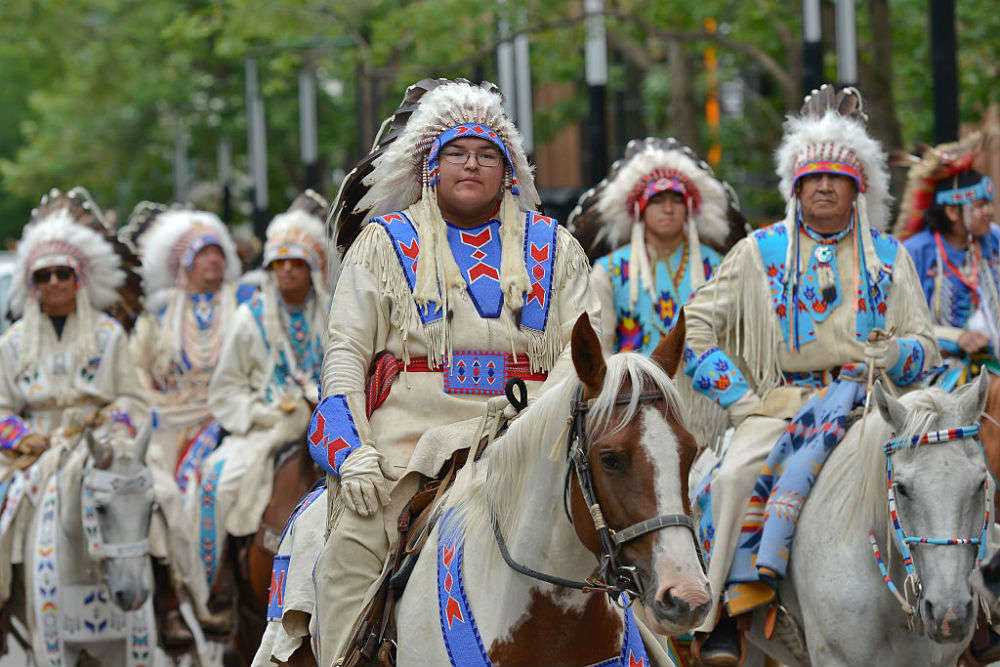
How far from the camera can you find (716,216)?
10.3 metres

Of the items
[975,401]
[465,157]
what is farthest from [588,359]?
[975,401]

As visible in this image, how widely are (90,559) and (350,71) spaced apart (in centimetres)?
1436

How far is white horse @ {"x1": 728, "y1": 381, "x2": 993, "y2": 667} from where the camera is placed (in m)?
6.12

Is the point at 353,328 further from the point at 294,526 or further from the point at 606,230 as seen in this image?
the point at 606,230

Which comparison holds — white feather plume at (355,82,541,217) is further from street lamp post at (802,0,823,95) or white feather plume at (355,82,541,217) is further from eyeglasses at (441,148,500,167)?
street lamp post at (802,0,823,95)

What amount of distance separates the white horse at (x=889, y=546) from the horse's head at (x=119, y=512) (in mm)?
3388

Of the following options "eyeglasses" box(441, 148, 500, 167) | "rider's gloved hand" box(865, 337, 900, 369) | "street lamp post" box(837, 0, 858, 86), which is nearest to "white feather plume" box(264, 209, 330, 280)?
"rider's gloved hand" box(865, 337, 900, 369)

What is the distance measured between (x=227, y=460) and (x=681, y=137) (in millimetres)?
11569

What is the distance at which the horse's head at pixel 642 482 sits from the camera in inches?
175

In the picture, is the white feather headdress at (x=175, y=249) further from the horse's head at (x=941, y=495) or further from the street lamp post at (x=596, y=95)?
the horse's head at (x=941, y=495)

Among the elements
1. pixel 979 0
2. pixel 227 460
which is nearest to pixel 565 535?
pixel 227 460

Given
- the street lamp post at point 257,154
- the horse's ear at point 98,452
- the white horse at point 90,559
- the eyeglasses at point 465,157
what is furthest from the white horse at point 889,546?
the street lamp post at point 257,154

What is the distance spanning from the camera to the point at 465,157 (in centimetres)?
588

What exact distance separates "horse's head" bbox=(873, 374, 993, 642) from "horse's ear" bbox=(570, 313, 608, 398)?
195 cm
